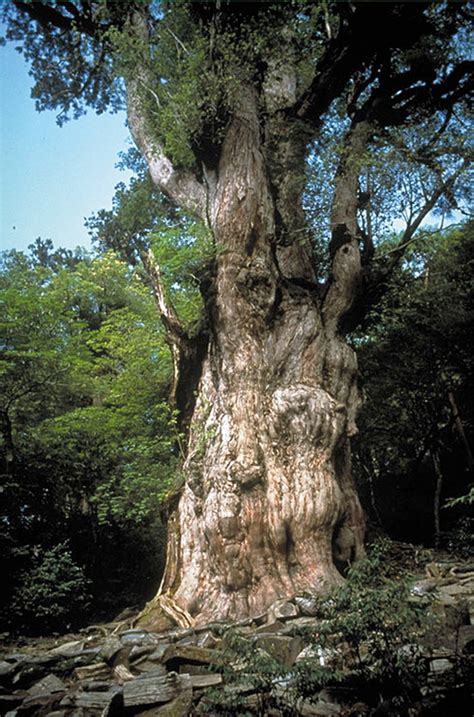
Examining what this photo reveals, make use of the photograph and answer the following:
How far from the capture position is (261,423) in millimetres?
6730

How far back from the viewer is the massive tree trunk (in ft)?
19.9

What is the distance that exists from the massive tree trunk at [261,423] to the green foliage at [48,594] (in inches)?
94.9

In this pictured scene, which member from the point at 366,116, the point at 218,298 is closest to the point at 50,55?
the point at 366,116

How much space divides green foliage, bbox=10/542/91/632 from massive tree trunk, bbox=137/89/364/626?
2.41m

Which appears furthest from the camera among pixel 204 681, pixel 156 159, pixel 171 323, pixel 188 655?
pixel 156 159

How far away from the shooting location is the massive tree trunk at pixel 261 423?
19.9 feet

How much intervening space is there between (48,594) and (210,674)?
5.13 m

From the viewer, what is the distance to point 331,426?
269 inches

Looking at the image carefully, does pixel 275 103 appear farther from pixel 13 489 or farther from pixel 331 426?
pixel 13 489

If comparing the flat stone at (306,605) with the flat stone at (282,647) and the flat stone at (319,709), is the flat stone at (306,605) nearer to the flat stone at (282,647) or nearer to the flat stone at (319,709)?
the flat stone at (282,647)

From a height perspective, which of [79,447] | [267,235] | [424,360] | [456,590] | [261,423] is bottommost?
[456,590]

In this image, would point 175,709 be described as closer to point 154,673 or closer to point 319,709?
point 154,673

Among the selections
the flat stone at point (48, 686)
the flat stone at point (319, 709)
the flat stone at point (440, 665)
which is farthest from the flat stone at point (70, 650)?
the flat stone at point (440, 665)

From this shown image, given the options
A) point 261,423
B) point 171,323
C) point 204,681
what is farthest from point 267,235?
point 204,681
